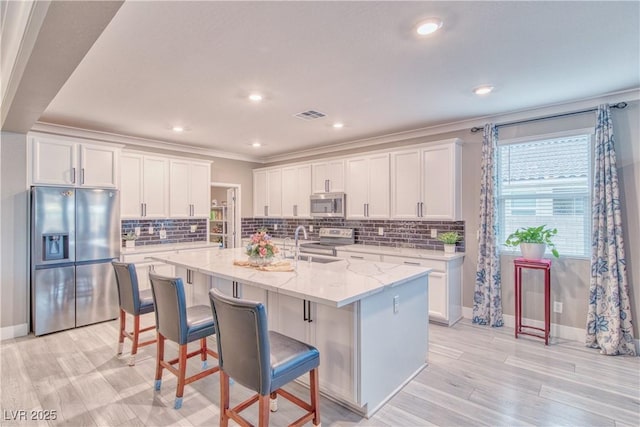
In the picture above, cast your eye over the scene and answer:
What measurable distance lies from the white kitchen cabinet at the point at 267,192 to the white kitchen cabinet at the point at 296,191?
14cm

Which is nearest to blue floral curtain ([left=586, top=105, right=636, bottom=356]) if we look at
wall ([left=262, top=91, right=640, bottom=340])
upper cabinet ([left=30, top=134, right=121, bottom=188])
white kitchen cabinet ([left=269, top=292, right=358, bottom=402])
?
wall ([left=262, top=91, right=640, bottom=340])

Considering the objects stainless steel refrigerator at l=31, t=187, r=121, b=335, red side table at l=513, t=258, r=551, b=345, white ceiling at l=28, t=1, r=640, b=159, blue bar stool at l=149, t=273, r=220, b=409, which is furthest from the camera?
stainless steel refrigerator at l=31, t=187, r=121, b=335

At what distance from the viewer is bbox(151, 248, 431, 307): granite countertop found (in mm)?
2102

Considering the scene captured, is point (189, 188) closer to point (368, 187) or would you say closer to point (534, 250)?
point (368, 187)

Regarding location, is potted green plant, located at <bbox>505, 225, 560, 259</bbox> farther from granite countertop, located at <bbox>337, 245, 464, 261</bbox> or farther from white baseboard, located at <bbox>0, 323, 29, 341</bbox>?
white baseboard, located at <bbox>0, 323, 29, 341</bbox>

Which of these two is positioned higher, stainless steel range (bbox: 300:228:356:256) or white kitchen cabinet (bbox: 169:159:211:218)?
white kitchen cabinet (bbox: 169:159:211:218)

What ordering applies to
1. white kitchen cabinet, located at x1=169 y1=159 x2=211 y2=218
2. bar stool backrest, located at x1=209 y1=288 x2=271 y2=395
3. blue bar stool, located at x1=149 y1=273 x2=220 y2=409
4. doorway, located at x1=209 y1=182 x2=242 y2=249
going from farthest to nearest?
doorway, located at x1=209 y1=182 x2=242 y2=249, white kitchen cabinet, located at x1=169 y1=159 x2=211 y2=218, blue bar stool, located at x1=149 y1=273 x2=220 y2=409, bar stool backrest, located at x1=209 y1=288 x2=271 y2=395

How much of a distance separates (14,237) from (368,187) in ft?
14.9

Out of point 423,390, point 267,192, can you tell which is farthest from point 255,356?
point 267,192

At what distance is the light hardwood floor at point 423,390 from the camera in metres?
2.30

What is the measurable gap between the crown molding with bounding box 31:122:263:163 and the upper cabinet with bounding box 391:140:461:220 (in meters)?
3.38

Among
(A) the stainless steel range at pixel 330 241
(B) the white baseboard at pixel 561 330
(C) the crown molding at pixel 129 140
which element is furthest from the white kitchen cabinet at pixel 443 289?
(C) the crown molding at pixel 129 140

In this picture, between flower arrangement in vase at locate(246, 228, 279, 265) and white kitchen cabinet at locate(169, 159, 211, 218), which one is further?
white kitchen cabinet at locate(169, 159, 211, 218)

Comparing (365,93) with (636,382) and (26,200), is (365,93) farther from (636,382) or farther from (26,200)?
(26,200)
